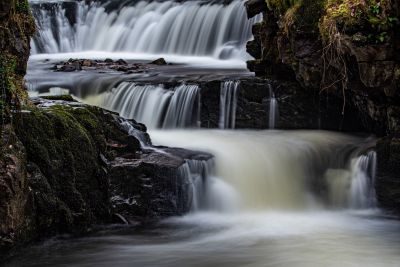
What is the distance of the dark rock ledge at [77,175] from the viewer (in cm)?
558

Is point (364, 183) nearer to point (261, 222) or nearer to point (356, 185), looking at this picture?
point (356, 185)

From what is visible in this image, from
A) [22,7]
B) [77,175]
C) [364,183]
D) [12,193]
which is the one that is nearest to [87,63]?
[22,7]

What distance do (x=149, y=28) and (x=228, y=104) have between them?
31.6 feet

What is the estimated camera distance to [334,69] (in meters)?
8.61

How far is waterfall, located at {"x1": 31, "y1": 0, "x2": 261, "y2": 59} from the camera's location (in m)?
16.3

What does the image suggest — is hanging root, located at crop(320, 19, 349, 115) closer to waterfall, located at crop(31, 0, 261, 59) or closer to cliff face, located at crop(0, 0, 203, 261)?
cliff face, located at crop(0, 0, 203, 261)

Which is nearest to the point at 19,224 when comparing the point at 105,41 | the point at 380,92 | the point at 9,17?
the point at 9,17

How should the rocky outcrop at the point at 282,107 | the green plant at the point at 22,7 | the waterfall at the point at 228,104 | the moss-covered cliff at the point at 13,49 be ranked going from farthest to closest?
the waterfall at the point at 228,104 < the rocky outcrop at the point at 282,107 < the green plant at the point at 22,7 < the moss-covered cliff at the point at 13,49

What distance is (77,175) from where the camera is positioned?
652cm

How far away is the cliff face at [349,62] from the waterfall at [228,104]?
2.70 ft

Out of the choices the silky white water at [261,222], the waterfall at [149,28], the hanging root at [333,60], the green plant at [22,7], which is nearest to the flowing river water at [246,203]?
the silky white water at [261,222]

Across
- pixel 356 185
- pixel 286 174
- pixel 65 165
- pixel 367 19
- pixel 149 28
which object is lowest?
pixel 356 185

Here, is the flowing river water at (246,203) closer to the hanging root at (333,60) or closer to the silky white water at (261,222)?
the silky white water at (261,222)

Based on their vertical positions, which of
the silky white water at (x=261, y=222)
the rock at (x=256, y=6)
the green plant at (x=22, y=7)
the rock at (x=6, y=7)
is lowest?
the silky white water at (x=261, y=222)
